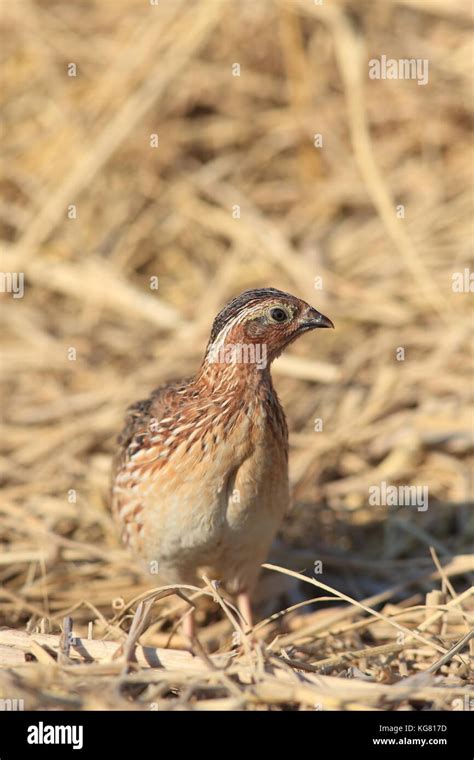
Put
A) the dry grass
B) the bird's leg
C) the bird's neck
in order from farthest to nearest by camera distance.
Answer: the bird's leg → the bird's neck → the dry grass

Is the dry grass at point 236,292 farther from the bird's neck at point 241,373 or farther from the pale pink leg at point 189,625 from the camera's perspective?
the bird's neck at point 241,373

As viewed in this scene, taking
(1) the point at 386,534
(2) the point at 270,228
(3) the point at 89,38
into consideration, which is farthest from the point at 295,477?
(3) the point at 89,38

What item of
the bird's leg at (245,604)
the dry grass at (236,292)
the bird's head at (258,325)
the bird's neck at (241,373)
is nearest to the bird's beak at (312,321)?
the bird's head at (258,325)

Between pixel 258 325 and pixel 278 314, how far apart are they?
10 centimetres

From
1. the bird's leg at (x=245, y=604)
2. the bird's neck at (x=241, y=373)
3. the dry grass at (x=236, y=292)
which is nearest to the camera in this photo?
the dry grass at (x=236, y=292)

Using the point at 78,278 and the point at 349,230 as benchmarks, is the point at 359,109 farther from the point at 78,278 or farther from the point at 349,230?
the point at 78,278

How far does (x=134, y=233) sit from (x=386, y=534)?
3.57 metres

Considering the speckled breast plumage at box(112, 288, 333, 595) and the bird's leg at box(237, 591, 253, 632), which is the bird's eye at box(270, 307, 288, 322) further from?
the bird's leg at box(237, 591, 253, 632)

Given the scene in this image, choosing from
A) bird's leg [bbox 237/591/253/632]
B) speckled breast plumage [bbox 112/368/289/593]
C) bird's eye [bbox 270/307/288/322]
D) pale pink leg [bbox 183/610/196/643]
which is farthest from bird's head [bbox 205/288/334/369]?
bird's leg [bbox 237/591/253/632]

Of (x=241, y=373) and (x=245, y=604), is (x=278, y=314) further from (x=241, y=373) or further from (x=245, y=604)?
(x=245, y=604)

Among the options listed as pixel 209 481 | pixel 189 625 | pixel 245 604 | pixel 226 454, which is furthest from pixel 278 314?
pixel 245 604

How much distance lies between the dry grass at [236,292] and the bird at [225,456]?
15.2 inches

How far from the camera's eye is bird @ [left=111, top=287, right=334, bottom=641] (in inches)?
166

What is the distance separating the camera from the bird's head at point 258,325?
13.8 ft
